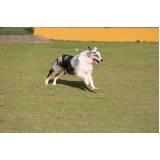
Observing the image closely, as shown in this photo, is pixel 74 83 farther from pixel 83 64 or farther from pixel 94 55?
pixel 94 55

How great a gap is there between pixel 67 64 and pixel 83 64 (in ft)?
2.14

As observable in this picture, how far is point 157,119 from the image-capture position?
1123 centimetres

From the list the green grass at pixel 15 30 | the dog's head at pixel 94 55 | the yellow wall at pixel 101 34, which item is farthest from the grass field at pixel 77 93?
the green grass at pixel 15 30

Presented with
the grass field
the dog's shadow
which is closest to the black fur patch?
the grass field

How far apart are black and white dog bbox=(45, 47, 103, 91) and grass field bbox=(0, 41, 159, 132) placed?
0.69 ft

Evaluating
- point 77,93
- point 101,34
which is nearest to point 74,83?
point 77,93

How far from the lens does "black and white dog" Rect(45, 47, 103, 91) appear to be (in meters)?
13.6

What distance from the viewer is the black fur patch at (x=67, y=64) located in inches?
558

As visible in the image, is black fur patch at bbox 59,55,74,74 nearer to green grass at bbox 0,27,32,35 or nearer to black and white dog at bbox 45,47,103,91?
black and white dog at bbox 45,47,103,91
